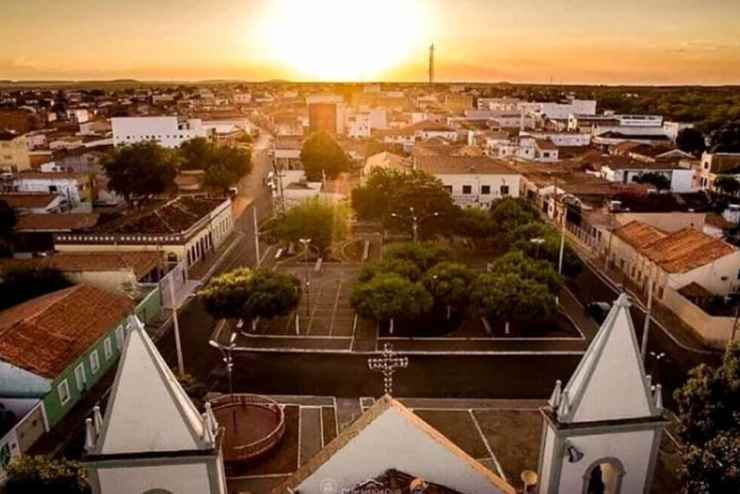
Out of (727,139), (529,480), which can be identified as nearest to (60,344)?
(529,480)

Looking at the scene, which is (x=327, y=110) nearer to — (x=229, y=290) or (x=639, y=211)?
(x=639, y=211)

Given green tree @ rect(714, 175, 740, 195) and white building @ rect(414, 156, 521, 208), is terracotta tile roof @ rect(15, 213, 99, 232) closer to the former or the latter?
white building @ rect(414, 156, 521, 208)

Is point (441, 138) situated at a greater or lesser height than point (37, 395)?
greater

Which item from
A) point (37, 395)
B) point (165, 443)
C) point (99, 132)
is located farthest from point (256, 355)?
point (99, 132)

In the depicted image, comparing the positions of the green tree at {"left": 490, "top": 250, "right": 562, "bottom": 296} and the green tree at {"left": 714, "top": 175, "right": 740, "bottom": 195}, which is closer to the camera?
the green tree at {"left": 490, "top": 250, "right": 562, "bottom": 296}

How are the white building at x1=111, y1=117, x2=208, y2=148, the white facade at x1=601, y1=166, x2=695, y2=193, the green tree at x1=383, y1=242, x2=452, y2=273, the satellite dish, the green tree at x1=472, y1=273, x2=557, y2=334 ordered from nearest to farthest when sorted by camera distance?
the satellite dish < the green tree at x1=472, y1=273, x2=557, y2=334 < the green tree at x1=383, y1=242, x2=452, y2=273 < the white facade at x1=601, y1=166, x2=695, y2=193 < the white building at x1=111, y1=117, x2=208, y2=148

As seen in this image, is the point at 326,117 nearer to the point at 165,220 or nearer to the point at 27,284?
the point at 165,220

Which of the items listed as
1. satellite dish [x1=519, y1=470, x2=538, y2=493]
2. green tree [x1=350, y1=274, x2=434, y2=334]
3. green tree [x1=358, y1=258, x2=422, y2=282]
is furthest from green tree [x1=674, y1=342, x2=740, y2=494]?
green tree [x1=358, y1=258, x2=422, y2=282]
